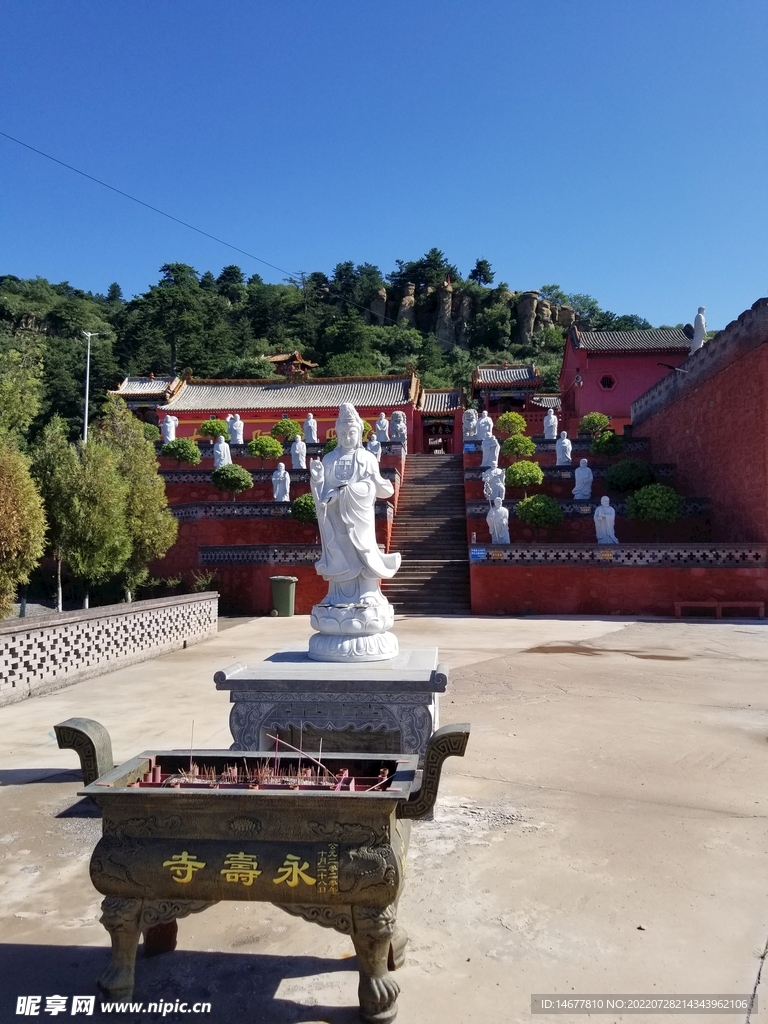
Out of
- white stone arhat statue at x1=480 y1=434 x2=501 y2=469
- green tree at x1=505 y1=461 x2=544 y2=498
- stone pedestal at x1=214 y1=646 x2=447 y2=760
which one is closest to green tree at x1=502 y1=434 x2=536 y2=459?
white stone arhat statue at x1=480 y1=434 x2=501 y2=469

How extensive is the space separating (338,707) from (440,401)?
101 feet

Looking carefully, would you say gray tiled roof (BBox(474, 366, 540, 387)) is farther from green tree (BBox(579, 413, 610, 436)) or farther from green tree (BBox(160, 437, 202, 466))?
green tree (BBox(160, 437, 202, 466))

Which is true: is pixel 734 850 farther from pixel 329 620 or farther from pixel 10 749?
pixel 10 749

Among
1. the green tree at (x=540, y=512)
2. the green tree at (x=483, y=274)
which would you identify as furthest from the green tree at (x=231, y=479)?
the green tree at (x=483, y=274)

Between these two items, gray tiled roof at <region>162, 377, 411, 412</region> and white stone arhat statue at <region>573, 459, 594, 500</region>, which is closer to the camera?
white stone arhat statue at <region>573, 459, 594, 500</region>

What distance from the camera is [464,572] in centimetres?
1656

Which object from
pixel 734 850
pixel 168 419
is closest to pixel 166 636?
pixel 734 850

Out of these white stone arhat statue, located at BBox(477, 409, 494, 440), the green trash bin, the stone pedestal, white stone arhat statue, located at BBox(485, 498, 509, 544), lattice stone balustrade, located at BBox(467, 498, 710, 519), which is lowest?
the green trash bin

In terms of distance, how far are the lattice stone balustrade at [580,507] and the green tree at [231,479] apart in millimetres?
6697

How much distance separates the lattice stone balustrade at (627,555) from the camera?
1424 cm

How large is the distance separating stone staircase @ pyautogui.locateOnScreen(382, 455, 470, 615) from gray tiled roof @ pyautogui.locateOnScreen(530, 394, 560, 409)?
44.5ft

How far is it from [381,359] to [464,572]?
36181 mm
